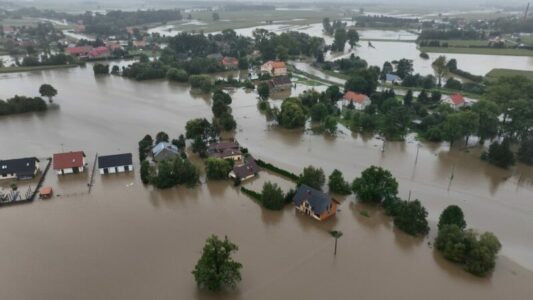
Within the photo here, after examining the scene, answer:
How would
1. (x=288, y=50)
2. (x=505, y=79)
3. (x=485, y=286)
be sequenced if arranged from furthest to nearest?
(x=288, y=50), (x=505, y=79), (x=485, y=286)

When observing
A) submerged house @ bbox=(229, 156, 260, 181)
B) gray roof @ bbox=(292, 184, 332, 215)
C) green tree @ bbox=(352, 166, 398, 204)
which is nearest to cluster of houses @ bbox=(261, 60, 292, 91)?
submerged house @ bbox=(229, 156, 260, 181)

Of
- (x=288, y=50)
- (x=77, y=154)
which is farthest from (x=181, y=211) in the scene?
(x=288, y=50)

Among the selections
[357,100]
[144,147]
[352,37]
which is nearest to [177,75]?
[144,147]

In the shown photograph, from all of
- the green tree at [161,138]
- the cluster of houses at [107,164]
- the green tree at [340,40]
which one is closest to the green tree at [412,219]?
the cluster of houses at [107,164]

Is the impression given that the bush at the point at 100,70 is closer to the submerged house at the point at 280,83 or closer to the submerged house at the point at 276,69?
the submerged house at the point at 276,69

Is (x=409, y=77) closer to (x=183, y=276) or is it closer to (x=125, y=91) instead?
(x=125, y=91)

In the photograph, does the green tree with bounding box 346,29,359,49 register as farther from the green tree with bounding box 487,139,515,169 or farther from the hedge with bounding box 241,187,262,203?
the hedge with bounding box 241,187,262,203

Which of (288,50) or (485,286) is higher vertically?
(288,50)
